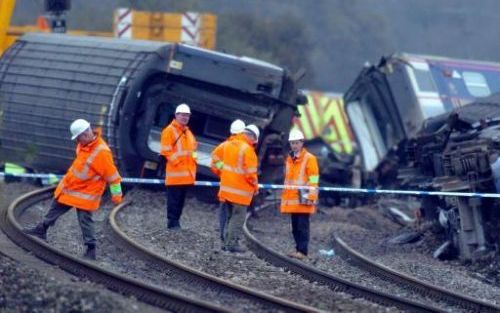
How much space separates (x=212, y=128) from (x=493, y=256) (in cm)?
593

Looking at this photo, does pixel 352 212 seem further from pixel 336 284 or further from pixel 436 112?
pixel 336 284

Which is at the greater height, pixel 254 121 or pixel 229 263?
pixel 254 121

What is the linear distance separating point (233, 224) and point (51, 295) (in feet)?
15.4

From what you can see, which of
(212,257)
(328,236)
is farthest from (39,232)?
(328,236)

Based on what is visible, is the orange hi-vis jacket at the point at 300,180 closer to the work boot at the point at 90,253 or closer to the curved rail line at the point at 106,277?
the work boot at the point at 90,253

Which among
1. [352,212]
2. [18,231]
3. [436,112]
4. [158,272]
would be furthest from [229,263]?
[436,112]

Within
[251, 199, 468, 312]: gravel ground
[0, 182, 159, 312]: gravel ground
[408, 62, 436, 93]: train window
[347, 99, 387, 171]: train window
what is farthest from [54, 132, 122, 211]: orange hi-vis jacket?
[347, 99, 387, 171]: train window

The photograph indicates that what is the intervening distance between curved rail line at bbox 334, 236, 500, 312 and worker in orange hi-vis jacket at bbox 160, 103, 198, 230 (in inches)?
84.2

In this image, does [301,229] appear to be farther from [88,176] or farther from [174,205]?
[88,176]

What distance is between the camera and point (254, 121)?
18469 millimetres

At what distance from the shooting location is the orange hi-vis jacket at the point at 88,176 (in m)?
11.5

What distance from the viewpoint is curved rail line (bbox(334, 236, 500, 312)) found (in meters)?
11.0

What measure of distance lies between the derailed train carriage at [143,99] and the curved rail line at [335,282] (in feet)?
15.6

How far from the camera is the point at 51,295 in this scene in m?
8.87
